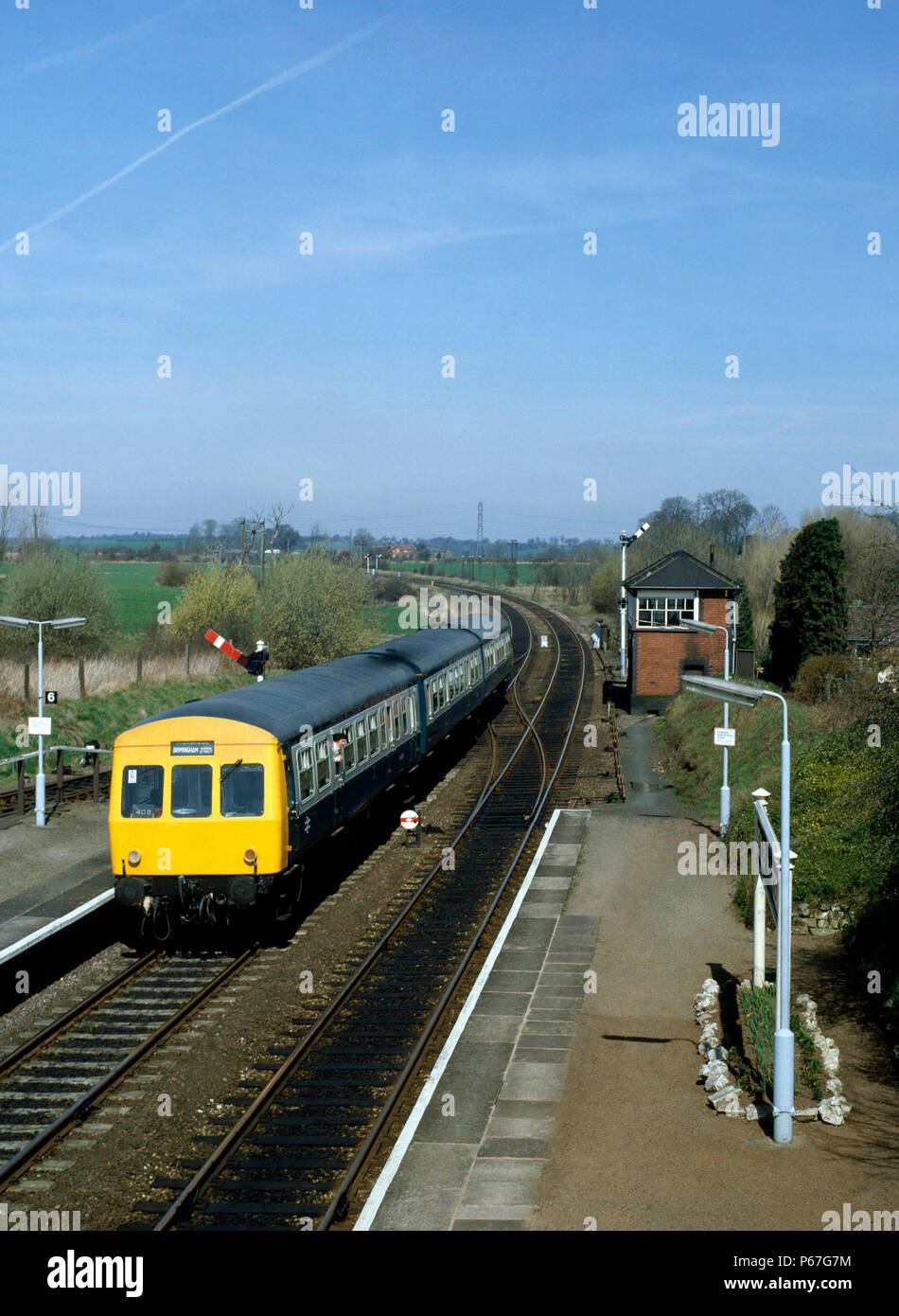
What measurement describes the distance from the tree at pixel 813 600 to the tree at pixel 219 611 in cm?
2165

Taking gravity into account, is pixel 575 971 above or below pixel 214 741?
below

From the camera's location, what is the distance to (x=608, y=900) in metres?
18.6

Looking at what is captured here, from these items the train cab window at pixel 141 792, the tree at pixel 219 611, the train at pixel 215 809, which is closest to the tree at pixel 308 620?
the tree at pixel 219 611

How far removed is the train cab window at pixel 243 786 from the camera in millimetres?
15477

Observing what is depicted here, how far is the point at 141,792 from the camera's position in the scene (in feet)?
51.3

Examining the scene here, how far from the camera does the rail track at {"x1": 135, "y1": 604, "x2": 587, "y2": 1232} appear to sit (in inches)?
378

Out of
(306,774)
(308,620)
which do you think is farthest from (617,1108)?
(308,620)

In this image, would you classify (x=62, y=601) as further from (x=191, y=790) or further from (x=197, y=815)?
(x=197, y=815)

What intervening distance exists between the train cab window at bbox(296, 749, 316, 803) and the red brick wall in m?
23.6

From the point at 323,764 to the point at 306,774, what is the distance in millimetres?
1102

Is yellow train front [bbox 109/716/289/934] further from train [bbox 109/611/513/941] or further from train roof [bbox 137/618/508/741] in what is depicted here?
train roof [bbox 137/618/508/741]

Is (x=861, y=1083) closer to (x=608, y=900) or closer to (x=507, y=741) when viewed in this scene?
(x=608, y=900)
